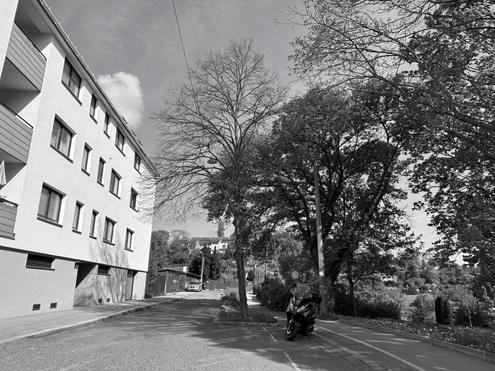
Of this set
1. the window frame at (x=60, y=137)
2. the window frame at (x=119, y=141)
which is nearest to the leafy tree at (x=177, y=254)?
the window frame at (x=119, y=141)

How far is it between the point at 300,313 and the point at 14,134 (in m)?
10.9

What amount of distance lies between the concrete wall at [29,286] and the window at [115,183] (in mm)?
7527

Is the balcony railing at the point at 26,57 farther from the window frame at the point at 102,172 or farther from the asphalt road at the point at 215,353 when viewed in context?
the asphalt road at the point at 215,353

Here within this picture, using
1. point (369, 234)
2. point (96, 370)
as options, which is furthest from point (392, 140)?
point (96, 370)

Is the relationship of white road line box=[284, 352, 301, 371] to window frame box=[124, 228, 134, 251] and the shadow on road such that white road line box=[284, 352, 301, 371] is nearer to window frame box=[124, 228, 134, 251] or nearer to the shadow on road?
the shadow on road

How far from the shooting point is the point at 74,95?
17406mm

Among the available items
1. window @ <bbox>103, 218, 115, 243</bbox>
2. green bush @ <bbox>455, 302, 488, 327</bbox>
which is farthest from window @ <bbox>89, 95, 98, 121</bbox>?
green bush @ <bbox>455, 302, 488, 327</bbox>

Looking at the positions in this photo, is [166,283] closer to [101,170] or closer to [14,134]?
[101,170]

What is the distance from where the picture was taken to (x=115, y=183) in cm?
2488

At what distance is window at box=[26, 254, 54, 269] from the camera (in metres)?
14.4

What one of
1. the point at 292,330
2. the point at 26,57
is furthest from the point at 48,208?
the point at 292,330

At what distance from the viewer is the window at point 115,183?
24062 mm

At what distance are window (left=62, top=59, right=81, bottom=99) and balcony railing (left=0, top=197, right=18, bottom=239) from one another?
21.1 ft

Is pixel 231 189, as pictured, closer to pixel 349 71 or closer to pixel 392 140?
pixel 349 71
